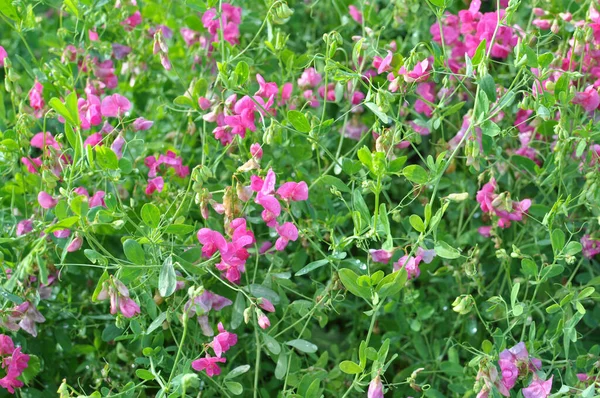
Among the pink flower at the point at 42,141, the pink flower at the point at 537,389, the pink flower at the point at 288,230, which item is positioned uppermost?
the pink flower at the point at 42,141

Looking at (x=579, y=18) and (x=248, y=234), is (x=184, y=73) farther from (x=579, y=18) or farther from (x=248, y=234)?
(x=579, y=18)

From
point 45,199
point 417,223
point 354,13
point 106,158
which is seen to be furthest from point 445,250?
point 354,13

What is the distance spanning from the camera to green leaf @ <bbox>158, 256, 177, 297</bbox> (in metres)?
1.31

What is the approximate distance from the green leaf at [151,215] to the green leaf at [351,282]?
0.91 ft

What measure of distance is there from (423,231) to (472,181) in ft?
1.77

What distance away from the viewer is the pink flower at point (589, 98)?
154cm

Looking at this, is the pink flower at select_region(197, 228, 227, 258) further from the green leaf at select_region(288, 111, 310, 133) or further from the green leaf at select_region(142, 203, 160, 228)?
the green leaf at select_region(288, 111, 310, 133)

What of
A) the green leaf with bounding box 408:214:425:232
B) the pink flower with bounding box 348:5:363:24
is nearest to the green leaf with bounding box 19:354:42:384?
the green leaf with bounding box 408:214:425:232

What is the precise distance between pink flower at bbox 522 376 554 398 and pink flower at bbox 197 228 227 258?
1.66ft

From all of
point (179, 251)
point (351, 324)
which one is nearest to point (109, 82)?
point (179, 251)

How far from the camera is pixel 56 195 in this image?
61.7 inches

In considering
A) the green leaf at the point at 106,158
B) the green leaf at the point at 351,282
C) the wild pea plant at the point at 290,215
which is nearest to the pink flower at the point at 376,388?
the wild pea plant at the point at 290,215

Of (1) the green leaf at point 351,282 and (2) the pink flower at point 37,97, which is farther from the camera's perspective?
(2) the pink flower at point 37,97

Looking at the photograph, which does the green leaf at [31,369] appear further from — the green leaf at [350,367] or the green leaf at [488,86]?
the green leaf at [488,86]
